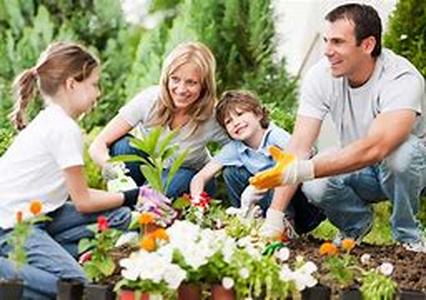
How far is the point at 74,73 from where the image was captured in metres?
4.24

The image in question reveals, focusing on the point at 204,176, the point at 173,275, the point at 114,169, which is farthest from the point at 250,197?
the point at 173,275

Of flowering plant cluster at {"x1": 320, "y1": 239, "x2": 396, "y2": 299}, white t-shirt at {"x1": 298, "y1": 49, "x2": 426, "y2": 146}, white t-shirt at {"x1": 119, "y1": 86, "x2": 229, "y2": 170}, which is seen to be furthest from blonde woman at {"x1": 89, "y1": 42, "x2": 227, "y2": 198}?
flowering plant cluster at {"x1": 320, "y1": 239, "x2": 396, "y2": 299}

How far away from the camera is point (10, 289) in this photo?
134 inches

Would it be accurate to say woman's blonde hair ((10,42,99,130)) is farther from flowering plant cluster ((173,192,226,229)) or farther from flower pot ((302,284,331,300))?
flower pot ((302,284,331,300))

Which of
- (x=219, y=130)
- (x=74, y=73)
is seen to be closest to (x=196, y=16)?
(x=219, y=130)

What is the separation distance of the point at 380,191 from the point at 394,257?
0.40m

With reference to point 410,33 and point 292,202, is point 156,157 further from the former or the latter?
point 410,33

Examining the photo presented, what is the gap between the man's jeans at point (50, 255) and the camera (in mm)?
3887

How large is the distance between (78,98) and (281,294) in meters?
1.22

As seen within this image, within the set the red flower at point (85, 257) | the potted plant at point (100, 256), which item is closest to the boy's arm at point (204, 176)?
the red flower at point (85, 257)

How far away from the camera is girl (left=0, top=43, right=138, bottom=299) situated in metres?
3.98

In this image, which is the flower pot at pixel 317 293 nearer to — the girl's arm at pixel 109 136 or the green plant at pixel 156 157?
the green plant at pixel 156 157

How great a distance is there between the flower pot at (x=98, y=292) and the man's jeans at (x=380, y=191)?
1.81 m

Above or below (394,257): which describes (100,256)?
above
